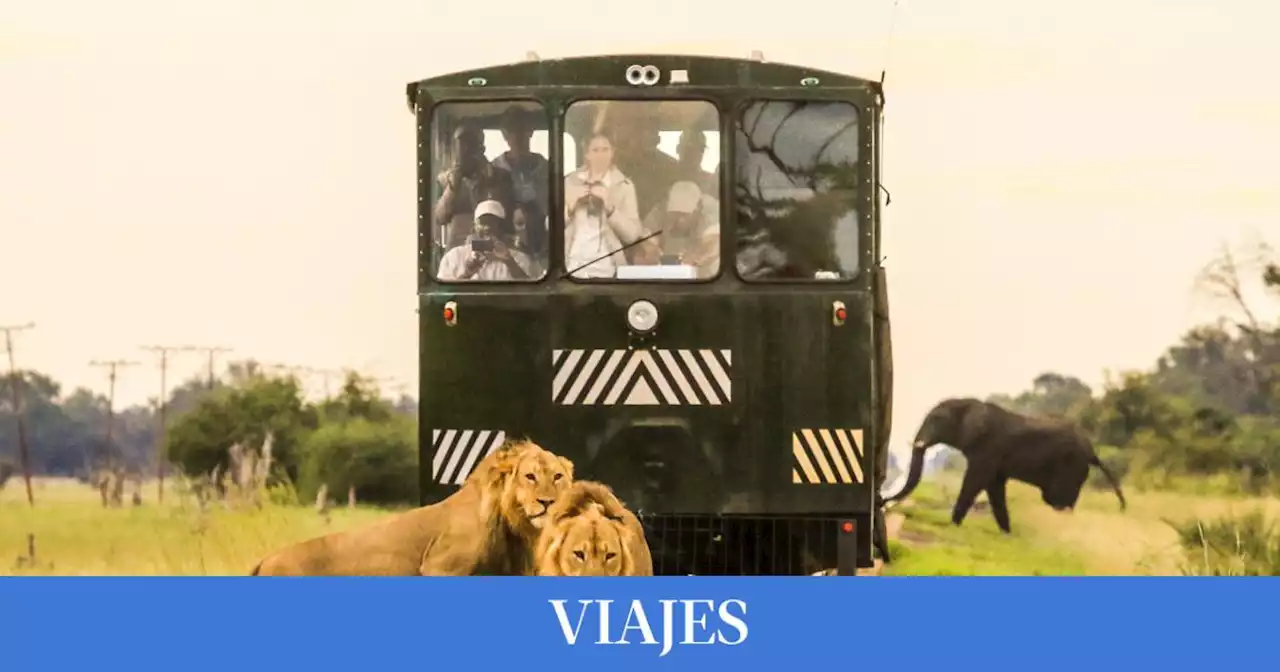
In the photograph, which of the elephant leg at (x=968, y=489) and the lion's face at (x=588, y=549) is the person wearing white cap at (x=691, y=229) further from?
the elephant leg at (x=968, y=489)

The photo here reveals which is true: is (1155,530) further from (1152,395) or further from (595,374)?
(595,374)

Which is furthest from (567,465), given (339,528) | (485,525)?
(339,528)

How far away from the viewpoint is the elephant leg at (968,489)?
8.40 meters

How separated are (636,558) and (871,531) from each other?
0.98m

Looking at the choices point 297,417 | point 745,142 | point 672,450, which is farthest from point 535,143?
point 297,417

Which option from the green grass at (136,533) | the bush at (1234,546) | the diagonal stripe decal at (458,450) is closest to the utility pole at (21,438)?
the green grass at (136,533)

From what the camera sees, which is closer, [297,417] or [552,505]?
[552,505]

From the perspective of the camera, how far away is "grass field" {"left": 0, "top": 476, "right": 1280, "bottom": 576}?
24.6 feet

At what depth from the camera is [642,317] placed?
5691mm

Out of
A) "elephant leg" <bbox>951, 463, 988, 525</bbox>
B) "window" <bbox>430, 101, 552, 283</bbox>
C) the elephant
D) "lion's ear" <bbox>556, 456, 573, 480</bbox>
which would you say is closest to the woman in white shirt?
"window" <bbox>430, 101, 552, 283</bbox>

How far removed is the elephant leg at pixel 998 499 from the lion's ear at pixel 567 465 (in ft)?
12.0

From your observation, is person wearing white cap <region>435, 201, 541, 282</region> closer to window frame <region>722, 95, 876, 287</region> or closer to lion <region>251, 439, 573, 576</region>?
lion <region>251, 439, 573, 576</region>

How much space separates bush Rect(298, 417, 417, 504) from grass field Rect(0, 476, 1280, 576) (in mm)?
144

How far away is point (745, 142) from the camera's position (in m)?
5.80
